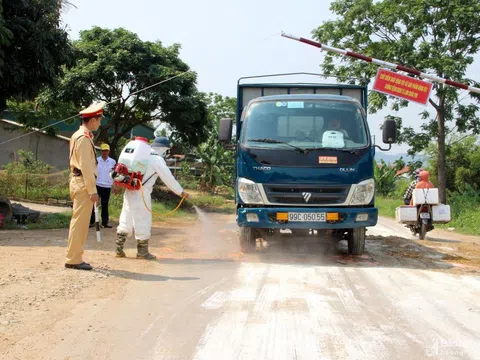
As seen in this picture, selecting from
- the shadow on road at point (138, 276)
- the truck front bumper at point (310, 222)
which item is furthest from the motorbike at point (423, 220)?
the shadow on road at point (138, 276)

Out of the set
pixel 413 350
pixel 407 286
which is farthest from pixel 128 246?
pixel 413 350

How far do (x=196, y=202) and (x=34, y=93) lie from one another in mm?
13825

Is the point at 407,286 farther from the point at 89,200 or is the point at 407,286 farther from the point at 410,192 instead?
the point at 410,192

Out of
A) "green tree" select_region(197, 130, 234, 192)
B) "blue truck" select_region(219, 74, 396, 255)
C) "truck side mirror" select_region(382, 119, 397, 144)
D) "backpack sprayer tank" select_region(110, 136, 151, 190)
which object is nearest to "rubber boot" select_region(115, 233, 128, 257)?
"backpack sprayer tank" select_region(110, 136, 151, 190)

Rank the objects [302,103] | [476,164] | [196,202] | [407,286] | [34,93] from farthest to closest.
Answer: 1. [476,164]
2. [196,202]
3. [34,93]
4. [302,103]
5. [407,286]

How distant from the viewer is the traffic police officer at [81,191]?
705cm

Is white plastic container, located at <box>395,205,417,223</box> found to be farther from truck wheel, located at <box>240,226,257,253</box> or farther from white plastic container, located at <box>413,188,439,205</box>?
truck wheel, located at <box>240,226,257,253</box>

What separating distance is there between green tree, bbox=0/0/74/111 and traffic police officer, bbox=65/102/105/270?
18.4 feet

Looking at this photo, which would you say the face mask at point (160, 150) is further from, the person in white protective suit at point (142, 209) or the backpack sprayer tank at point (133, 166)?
the backpack sprayer tank at point (133, 166)

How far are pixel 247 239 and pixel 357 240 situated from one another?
1.71m

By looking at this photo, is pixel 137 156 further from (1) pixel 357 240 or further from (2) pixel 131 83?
(2) pixel 131 83

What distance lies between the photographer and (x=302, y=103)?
30.5ft

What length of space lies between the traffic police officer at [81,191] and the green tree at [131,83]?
1370 centimetres

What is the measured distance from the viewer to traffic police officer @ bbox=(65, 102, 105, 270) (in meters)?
A: 7.05
